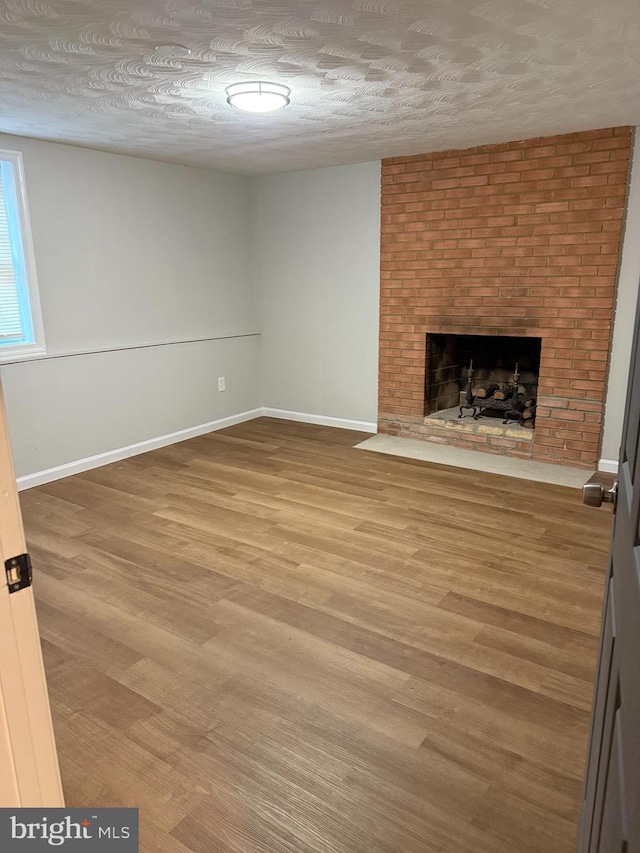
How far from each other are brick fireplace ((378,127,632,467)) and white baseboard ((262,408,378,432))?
1.67 ft

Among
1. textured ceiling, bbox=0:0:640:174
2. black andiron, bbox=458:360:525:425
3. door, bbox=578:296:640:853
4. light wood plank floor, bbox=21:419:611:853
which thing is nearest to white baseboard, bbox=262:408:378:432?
black andiron, bbox=458:360:525:425

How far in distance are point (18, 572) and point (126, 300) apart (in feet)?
12.8

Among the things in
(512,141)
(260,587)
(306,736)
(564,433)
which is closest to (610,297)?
(564,433)

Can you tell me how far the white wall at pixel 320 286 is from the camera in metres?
5.02

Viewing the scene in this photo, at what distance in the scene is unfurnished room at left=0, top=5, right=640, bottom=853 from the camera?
1591mm

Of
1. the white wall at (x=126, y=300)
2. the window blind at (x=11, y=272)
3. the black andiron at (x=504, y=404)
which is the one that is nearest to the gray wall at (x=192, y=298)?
the white wall at (x=126, y=300)

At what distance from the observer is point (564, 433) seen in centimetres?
429

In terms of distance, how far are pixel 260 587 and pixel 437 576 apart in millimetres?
837

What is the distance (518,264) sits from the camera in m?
4.28

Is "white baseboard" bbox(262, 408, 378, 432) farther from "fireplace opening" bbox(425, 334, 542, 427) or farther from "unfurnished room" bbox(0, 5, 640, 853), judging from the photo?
"fireplace opening" bbox(425, 334, 542, 427)

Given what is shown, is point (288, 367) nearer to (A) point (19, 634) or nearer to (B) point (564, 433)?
(B) point (564, 433)

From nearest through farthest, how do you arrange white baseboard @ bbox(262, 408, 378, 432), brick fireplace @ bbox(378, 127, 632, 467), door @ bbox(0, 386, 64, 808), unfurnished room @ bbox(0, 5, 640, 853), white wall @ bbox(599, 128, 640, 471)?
door @ bbox(0, 386, 64, 808) < unfurnished room @ bbox(0, 5, 640, 853) < white wall @ bbox(599, 128, 640, 471) < brick fireplace @ bbox(378, 127, 632, 467) < white baseboard @ bbox(262, 408, 378, 432)

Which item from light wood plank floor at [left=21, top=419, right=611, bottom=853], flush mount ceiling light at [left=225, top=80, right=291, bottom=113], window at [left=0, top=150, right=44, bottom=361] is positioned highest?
flush mount ceiling light at [left=225, top=80, right=291, bottom=113]

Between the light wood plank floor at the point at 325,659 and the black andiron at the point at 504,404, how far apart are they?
972 millimetres
